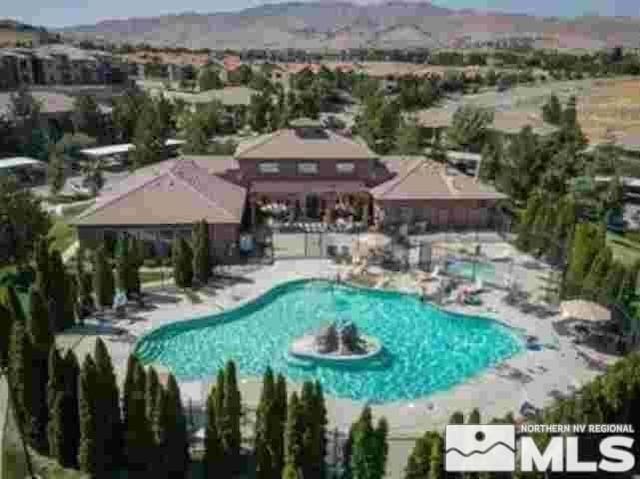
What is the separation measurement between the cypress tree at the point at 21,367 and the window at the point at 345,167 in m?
27.2

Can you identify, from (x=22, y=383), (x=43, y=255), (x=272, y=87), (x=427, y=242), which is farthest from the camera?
(x=272, y=87)

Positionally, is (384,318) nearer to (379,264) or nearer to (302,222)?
(379,264)

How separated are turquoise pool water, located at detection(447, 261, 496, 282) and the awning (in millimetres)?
10198

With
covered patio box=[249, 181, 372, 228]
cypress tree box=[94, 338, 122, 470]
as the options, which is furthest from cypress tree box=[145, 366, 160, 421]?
covered patio box=[249, 181, 372, 228]

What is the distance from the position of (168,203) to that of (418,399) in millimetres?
19261

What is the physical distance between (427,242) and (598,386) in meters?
20.0

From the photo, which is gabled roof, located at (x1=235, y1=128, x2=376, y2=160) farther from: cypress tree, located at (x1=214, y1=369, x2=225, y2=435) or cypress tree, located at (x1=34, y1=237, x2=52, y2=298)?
cypress tree, located at (x1=214, y1=369, x2=225, y2=435)

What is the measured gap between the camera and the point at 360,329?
91.0 feet

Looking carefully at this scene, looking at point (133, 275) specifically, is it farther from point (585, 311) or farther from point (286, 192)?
point (585, 311)

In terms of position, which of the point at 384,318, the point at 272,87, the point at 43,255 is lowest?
the point at 384,318

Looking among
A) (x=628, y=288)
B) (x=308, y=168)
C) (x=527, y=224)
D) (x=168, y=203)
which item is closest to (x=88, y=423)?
(x=168, y=203)

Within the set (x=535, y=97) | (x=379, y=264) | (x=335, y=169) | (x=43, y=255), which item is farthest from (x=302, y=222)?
(x=535, y=97)

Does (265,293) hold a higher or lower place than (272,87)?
lower

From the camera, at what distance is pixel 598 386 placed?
17.7 m
